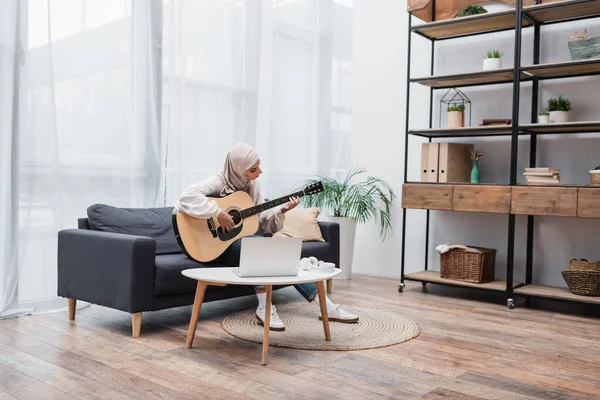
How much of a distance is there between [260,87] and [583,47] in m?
2.45

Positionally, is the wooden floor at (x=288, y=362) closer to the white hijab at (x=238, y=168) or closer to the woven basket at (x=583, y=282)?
the woven basket at (x=583, y=282)

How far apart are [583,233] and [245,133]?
2.64 m

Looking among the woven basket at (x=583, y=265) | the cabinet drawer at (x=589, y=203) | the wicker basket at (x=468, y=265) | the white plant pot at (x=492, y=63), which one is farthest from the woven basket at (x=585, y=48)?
the wicker basket at (x=468, y=265)

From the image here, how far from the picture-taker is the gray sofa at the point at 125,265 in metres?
3.14

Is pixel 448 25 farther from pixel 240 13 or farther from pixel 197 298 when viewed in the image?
pixel 197 298

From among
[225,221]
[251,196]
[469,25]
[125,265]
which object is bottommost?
[125,265]

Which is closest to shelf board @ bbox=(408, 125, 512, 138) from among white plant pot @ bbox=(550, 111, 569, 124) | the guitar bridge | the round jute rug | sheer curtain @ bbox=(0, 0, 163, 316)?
white plant pot @ bbox=(550, 111, 569, 124)

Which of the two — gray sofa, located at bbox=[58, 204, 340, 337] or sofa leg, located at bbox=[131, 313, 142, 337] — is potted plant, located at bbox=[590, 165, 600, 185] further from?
sofa leg, located at bbox=[131, 313, 142, 337]

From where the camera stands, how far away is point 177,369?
2.61m

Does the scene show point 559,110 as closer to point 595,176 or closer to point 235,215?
point 595,176

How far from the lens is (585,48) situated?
3.91 meters

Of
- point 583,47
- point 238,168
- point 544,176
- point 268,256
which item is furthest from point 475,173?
point 268,256

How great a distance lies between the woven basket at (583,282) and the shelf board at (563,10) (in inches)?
66.8

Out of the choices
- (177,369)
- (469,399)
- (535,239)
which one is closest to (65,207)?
(177,369)
